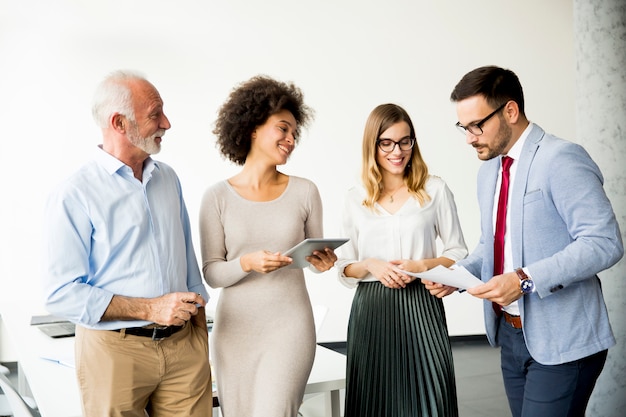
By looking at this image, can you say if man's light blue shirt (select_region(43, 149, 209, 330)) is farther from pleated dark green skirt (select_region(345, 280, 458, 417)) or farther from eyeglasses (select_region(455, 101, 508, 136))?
eyeglasses (select_region(455, 101, 508, 136))

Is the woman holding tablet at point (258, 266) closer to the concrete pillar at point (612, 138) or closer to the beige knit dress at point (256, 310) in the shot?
the beige knit dress at point (256, 310)

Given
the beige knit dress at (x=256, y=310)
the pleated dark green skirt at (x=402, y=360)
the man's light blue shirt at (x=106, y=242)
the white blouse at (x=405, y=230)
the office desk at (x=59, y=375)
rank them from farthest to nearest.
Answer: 1. the white blouse at (x=405, y=230)
2. the pleated dark green skirt at (x=402, y=360)
3. the beige knit dress at (x=256, y=310)
4. the office desk at (x=59, y=375)
5. the man's light blue shirt at (x=106, y=242)

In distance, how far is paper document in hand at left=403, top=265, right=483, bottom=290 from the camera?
6.99 ft

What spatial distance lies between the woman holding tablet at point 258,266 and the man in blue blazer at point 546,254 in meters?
0.71

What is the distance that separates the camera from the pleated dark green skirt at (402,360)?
266 cm

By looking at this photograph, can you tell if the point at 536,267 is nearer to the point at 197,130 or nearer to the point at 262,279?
the point at 262,279

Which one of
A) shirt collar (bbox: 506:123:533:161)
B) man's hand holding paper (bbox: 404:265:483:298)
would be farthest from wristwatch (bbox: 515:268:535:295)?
shirt collar (bbox: 506:123:533:161)

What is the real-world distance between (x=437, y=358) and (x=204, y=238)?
1.12 metres

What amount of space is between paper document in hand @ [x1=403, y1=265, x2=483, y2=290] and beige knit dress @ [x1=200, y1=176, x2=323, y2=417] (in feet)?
1.76

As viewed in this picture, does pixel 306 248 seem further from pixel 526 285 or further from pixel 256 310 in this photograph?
pixel 526 285

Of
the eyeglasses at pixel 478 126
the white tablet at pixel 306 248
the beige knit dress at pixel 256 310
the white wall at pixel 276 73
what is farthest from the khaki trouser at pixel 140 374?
the white wall at pixel 276 73

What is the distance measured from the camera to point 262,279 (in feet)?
7.96

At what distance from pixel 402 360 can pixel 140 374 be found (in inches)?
45.6

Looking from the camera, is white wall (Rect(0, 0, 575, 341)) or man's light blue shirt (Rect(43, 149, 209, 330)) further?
white wall (Rect(0, 0, 575, 341))
